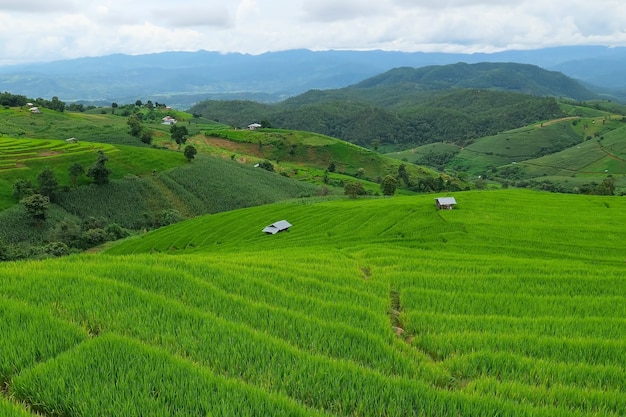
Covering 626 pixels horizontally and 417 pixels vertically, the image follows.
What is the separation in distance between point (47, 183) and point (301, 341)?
80.8 m

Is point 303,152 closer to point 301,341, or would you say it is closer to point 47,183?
point 47,183

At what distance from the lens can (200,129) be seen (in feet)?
595

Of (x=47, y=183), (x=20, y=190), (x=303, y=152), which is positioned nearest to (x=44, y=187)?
(x=47, y=183)

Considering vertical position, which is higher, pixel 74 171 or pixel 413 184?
pixel 74 171

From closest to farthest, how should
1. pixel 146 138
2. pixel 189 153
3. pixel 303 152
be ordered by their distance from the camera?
pixel 189 153
pixel 146 138
pixel 303 152

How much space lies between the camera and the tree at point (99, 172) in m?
80.7

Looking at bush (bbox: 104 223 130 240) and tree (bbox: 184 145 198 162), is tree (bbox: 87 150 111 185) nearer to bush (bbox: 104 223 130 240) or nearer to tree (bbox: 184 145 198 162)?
bush (bbox: 104 223 130 240)

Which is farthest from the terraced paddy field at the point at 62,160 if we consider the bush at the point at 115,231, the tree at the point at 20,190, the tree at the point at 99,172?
the bush at the point at 115,231

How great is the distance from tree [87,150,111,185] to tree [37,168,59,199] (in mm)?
7485

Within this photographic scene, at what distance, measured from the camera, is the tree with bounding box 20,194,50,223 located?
64000mm

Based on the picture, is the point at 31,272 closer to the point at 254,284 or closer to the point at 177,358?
the point at 254,284

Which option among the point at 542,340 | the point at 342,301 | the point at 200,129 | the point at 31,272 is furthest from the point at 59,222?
the point at 200,129

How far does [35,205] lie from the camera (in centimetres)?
6438

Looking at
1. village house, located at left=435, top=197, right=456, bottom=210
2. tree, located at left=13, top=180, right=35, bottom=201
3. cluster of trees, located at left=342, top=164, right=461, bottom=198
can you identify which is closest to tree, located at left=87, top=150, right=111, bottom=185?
tree, located at left=13, top=180, right=35, bottom=201
